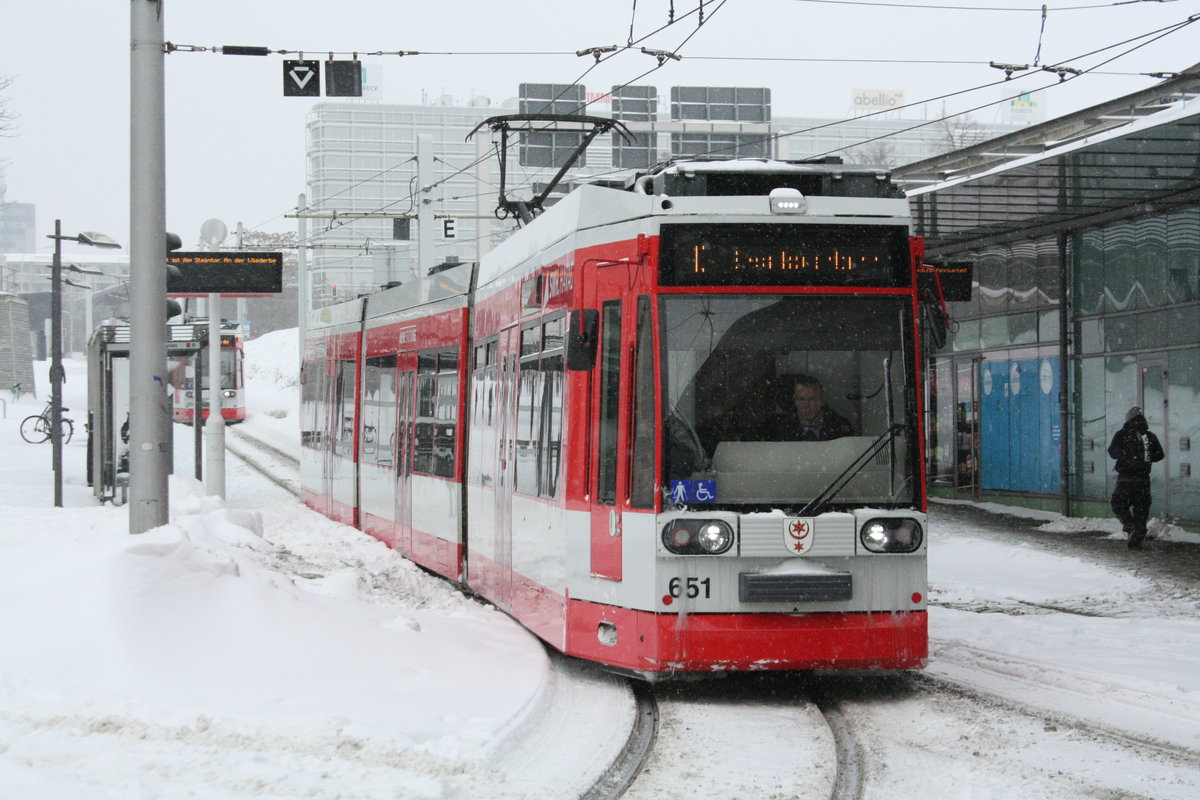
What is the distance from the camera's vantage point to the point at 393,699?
7.40 meters

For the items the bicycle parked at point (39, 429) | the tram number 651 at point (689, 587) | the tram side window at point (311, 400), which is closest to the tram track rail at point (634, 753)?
the tram number 651 at point (689, 587)

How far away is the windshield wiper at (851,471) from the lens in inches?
324

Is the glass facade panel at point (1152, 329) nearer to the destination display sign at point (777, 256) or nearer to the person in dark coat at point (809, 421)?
the destination display sign at point (777, 256)

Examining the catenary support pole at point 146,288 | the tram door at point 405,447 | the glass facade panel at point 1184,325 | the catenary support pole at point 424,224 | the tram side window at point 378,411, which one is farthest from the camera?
the catenary support pole at point 424,224

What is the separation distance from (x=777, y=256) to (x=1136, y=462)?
9846 mm

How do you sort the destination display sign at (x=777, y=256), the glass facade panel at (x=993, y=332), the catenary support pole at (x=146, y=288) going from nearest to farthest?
1. the destination display sign at (x=777, y=256)
2. the catenary support pole at (x=146, y=288)
3. the glass facade panel at (x=993, y=332)

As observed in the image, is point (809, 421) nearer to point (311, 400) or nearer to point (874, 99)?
point (311, 400)

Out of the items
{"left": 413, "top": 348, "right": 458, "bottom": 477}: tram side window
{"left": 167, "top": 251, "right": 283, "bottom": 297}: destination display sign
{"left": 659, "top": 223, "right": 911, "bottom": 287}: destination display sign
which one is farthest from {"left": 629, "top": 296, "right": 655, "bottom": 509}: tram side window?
{"left": 167, "top": 251, "right": 283, "bottom": 297}: destination display sign

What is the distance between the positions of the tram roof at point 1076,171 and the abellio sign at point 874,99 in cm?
11153

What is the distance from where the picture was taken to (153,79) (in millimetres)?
11383

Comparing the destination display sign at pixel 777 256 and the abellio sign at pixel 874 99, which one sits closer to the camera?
the destination display sign at pixel 777 256

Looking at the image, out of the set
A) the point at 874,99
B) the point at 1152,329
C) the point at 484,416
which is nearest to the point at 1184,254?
the point at 1152,329

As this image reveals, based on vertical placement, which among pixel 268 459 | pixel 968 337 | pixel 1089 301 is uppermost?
pixel 1089 301

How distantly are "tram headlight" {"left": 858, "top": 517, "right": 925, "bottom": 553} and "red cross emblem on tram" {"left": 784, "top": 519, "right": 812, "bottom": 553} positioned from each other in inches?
12.4
